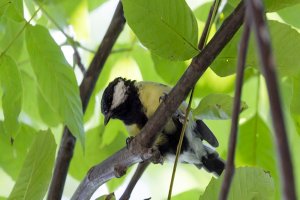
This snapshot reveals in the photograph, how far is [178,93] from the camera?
2.16 feet

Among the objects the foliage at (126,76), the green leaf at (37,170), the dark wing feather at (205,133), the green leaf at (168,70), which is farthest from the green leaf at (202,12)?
the green leaf at (37,170)

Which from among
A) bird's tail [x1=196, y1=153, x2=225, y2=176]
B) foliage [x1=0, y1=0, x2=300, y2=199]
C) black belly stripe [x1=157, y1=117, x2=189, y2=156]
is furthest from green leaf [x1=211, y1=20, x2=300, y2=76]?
bird's tail [x1=196, y1=153, x2=225, y2=176]

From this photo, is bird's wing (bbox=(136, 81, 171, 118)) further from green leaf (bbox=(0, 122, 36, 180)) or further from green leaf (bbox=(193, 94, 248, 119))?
green leaf (bbox=(193, 94, 248, 119))

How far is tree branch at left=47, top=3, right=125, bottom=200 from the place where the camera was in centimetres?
110

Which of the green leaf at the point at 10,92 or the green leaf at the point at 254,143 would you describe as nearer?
the green leaf at the point at 10,92

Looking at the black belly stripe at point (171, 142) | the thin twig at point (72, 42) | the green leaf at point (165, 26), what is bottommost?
the green leaf at point (165, 26)

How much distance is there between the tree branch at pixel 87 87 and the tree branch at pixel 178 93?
1.02 feet

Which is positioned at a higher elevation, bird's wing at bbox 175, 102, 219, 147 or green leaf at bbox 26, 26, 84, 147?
bird's wing at bbox 175, 102, 219, 147

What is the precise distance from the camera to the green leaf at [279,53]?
707 mm

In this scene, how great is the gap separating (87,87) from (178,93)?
58 centimetres

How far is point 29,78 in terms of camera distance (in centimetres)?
115

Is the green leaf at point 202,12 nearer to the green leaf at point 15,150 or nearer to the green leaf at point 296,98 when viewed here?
the green leaf at point 296,98

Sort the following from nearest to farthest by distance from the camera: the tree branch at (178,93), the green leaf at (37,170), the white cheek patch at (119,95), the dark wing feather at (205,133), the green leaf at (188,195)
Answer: the tree branch at (178,93) → the green leaf at (37,170) → the green leaf at (188,195) → the dark wing feather at (205,133) → the white cheek patch at (119,95)

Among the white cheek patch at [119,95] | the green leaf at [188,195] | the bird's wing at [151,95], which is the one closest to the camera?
the green leaf at [188,195]
